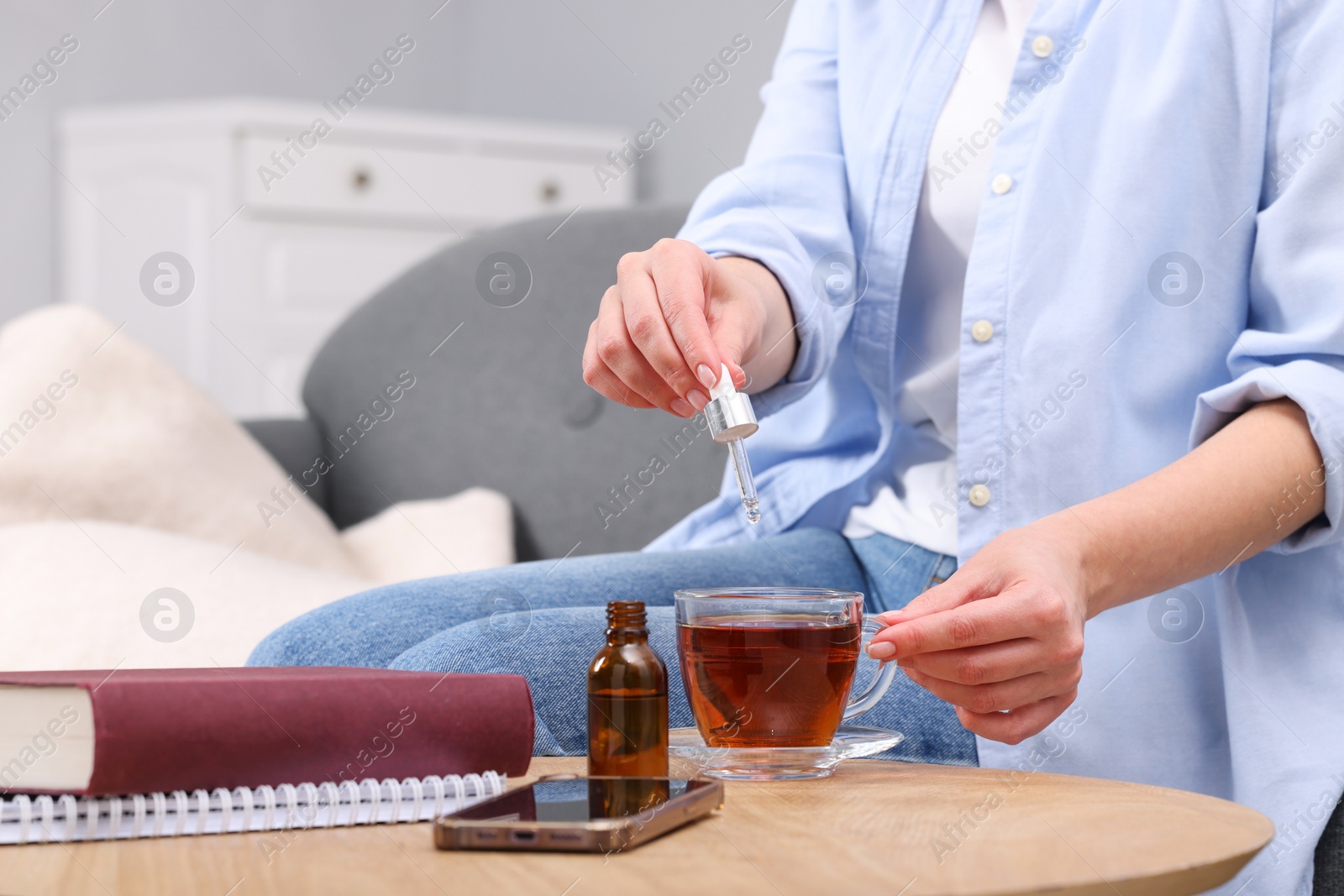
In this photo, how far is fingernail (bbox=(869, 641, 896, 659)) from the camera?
53 cm

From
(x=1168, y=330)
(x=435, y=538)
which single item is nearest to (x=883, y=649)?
(x=1168, y=330)

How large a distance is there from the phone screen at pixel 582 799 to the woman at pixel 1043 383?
0.15 metres

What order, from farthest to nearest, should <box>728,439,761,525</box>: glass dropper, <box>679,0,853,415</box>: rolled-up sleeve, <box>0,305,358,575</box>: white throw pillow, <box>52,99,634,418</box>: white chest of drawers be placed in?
<box>52,99,634,418</box>: white chest of drawers → <box>0,305,358,575</box>: white throw pillow → <box>679,0,853,415</box>: rolled-up sleeve → <box>728,439,761,525</box>: glass dropper

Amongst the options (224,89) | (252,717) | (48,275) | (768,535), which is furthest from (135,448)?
(224,89)

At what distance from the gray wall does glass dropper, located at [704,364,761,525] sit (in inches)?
73.8

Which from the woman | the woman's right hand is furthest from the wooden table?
the woman's right hand

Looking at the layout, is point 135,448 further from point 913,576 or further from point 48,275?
point 48,275

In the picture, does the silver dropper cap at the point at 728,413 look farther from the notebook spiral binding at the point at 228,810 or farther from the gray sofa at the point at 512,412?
the gray sofa at the point at 512,412

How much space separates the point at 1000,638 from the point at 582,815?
220 millimetres

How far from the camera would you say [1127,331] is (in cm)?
80

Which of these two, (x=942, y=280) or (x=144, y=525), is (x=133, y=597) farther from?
(x=942, y=280)

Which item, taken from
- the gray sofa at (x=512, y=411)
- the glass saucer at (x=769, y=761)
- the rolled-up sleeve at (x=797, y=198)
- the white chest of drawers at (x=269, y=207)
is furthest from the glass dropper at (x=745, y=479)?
the white chest of drawers at (x=269, y=207)

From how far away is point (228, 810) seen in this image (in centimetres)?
43

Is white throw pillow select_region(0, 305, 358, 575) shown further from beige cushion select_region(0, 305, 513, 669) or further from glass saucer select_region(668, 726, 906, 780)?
A: glass saucer select_region(668, 726, 906, 780)
